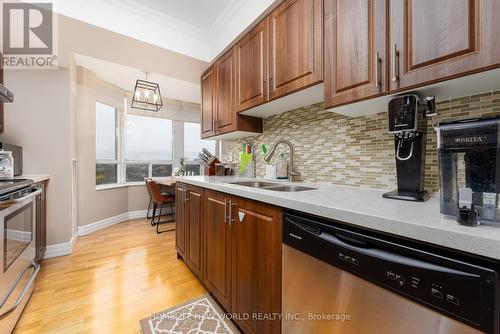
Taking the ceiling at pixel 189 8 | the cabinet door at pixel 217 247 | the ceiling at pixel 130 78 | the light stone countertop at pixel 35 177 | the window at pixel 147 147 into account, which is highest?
the ceiling at pixel 130 78

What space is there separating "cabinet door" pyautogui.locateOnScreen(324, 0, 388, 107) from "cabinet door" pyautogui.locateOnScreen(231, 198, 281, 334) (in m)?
0.69

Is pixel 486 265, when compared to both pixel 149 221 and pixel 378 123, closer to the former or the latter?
pixel 378 123

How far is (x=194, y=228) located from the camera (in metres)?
1.85

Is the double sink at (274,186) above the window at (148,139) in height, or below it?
below

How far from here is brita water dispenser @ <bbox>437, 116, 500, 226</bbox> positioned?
1.76 ft

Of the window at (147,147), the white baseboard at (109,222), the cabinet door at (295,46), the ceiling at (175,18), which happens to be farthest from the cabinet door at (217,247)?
the window at (147,147)

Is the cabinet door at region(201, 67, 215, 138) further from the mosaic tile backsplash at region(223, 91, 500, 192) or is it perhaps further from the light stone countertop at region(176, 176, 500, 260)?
the light stone countertop at region(176, 176, 500, 260)

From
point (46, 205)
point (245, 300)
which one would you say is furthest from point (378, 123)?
point (46, 205)

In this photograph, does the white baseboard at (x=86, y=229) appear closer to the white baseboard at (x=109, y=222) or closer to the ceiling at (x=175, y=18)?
the white baseboard at (x=109, y=222)

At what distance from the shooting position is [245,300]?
47.3 inches

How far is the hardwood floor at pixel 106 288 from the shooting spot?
1.43 metres

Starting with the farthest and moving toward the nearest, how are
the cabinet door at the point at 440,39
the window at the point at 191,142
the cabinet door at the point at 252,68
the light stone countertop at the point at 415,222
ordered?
the window at the point at 191,142 → the cabinet door at the point at 252,68 → the cabinet door at the point at 440,39 → the light stone countertop at the point at 415,222

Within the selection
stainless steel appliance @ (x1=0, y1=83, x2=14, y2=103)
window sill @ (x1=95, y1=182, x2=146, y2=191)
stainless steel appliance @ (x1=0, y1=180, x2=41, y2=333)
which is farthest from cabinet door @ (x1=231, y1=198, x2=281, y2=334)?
window sill @ (x1=95, y1=182, x2=146, y2=191)

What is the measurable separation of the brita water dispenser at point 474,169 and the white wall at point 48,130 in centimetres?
330
